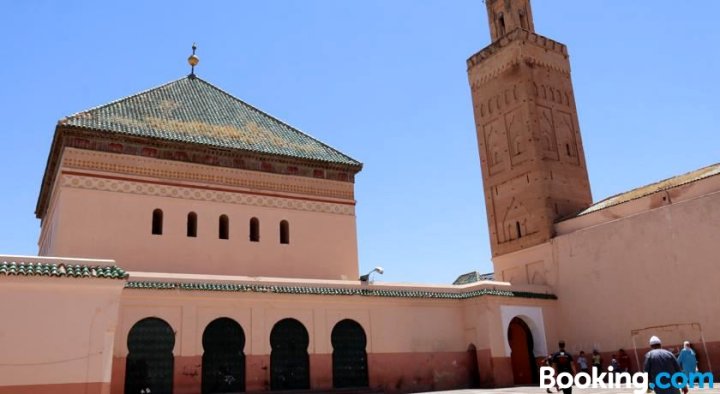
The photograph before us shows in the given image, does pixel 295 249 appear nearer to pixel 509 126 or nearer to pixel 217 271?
pixel 217 271

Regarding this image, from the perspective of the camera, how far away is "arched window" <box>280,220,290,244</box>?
49.0 ft

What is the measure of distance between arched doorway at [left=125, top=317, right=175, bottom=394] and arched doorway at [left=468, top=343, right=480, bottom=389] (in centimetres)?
707

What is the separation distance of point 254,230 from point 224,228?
2.40 feet

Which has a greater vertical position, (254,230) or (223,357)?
(254,230)

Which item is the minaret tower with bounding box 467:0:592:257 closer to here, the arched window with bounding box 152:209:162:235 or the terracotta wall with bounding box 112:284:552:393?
the terracotta wall with bounding box 112:284:552:393

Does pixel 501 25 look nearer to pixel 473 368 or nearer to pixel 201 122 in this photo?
pixel 201 122

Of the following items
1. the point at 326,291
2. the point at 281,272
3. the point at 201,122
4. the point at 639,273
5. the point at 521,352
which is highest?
the point at 201,122

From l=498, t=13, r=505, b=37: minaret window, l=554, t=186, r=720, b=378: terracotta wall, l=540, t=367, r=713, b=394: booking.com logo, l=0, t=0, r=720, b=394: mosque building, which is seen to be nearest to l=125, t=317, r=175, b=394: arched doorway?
l=0, t=0, r=720, b=394: mosque building

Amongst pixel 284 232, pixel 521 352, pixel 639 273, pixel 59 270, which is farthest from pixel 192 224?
pixel 639 273

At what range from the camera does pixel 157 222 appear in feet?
44.8

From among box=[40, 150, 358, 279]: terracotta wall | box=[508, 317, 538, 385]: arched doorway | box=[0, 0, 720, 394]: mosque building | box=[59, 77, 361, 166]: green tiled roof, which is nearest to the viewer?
box=[0, 0, 720, 394]: mosque building

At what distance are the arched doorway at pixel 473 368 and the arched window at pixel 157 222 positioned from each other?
7852 millimetres

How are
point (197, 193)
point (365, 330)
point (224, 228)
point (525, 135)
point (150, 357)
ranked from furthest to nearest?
point (525, 135) → point (224, 228) → point (197, 193) → point (365, 330) → point (150, 357)

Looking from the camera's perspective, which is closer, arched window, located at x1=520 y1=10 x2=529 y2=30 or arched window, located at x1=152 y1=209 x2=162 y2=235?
arched window, located at x1=152 y1=209 x2=162 y2=235
